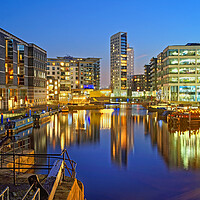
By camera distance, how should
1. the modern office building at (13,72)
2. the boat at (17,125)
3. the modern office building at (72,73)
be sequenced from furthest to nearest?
the modern office building at (72,73)
the modern office building at (13,72)
the boat at (17,125)

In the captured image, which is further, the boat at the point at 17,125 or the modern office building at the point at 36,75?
the modern office building at the point at 36,75

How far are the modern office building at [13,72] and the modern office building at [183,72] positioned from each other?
58.8 metres

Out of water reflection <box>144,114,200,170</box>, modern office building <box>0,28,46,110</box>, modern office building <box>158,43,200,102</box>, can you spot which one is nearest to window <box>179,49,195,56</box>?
modern office building <box>158,43,200,102</box>

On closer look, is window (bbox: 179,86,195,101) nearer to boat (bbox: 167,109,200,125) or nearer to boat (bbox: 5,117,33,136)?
boat (bbox: 167,109,200,125)

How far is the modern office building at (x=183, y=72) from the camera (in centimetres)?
10075

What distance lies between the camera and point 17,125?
36969 millimetres

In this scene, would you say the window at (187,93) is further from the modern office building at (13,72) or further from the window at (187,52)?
the modern office building at (13,72)

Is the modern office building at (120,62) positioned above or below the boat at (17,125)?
above

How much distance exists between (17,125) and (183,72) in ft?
271

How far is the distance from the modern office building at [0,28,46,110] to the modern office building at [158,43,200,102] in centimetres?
5884

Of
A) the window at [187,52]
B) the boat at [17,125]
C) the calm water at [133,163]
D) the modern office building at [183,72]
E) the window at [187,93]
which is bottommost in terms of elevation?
the calm water at [133,163]

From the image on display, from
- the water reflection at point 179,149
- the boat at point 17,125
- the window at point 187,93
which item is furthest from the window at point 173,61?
the boat at point 17,125

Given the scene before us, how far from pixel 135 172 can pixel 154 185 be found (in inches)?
118

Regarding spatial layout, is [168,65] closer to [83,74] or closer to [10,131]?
[83,74]
